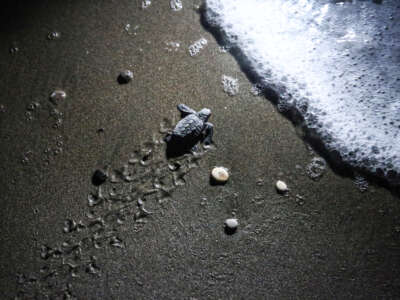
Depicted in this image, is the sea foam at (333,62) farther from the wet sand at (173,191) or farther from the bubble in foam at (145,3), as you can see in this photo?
the bubble in foam at (145,3)

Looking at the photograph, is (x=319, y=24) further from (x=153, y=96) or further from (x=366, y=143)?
(x=153, y=96)

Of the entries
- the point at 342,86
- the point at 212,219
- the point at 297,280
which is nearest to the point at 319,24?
the point at 342,86

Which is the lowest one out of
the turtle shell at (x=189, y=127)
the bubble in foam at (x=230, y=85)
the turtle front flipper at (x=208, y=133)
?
the turtle front flipper at (x=208, y=133)

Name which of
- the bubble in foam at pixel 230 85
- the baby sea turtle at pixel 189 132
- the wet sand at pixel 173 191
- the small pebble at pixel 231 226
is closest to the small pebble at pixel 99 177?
the wet sand at pixel 173 191

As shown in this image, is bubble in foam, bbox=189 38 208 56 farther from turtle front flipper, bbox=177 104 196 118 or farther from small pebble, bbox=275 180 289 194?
small pebble, bbox=275 180 289 194

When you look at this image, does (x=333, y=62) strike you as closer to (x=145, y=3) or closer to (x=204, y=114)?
(x=204, y=114)

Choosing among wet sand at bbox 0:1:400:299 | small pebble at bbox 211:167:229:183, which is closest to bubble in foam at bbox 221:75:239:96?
wet sand at bbox 0:1:400:299
